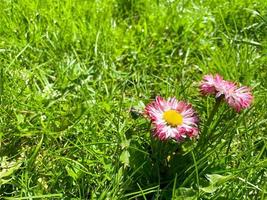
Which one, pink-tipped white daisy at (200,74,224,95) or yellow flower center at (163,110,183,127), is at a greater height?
pink-tipped white daisy at (200,74,224,95)


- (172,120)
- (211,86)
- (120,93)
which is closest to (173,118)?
(172,120)

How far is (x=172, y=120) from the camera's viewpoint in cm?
140

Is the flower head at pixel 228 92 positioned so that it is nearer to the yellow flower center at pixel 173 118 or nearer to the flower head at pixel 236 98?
the flower head at pixel 236 98

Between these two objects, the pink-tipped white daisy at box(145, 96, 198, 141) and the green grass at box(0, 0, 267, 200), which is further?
the green grass at box(0, 0, 267, 200)

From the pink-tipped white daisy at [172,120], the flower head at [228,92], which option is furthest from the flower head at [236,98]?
the pink-tipped white daisy at [172,120]

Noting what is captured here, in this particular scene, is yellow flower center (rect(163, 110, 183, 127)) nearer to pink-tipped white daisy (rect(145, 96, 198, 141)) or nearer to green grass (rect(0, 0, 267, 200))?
pink-tipped white daisy (rect(145, 96, 198, 141))

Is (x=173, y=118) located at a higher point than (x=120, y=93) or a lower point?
higher

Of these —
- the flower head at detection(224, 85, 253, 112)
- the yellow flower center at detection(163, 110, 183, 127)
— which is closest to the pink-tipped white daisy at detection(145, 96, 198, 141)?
the yellow flower center at detection(163, 110, 183, 127)

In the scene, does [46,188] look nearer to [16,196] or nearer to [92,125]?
[16,196]

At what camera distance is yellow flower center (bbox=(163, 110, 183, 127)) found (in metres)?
1.40

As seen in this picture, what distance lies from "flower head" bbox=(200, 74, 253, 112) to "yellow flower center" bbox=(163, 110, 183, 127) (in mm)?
112

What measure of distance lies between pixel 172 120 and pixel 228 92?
175mm

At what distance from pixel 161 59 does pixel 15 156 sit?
2.48 ft

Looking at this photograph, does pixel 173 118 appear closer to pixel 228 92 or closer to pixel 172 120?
pixel 172 120
